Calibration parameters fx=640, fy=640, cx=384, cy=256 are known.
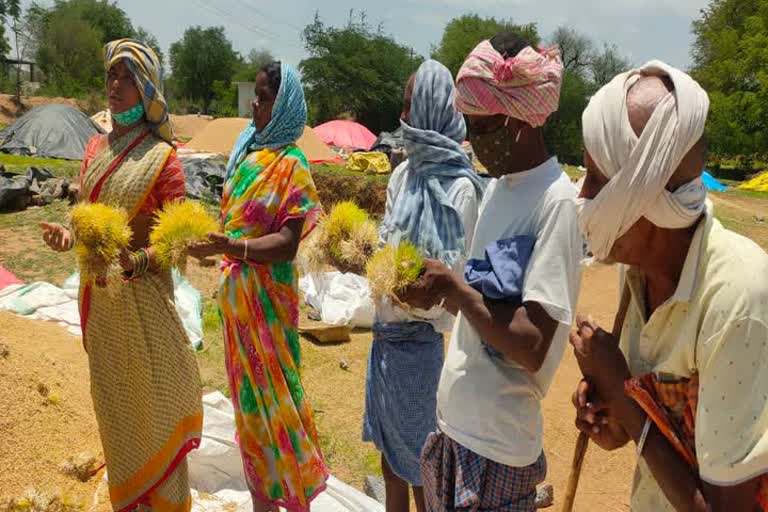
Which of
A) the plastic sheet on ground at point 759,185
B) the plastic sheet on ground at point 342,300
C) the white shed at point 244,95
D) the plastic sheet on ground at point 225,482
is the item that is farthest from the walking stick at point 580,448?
the white shed at point 244,95

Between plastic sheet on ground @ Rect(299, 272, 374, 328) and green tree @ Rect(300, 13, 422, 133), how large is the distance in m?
28.7

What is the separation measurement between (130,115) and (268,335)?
115 cm

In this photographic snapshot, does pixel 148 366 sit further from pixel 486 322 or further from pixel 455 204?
pixel 486 322

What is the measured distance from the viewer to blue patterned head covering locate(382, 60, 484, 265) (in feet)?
8.32

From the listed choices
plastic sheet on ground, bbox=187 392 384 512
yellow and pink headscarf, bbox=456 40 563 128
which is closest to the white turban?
yellow and pink headscarf, bbox=456 40 563 128

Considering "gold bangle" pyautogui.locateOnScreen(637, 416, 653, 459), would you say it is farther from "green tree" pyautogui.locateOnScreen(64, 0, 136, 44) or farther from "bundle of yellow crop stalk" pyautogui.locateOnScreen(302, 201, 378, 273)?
"green tree" pyautogui.locateOnScreen(64, 0, 136, 44)

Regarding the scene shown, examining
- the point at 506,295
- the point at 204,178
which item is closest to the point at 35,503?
the point at 506,295

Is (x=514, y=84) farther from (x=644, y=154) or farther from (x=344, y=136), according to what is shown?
(x=344, y=136)

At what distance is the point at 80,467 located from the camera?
324 cm

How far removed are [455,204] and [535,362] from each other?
99 cm

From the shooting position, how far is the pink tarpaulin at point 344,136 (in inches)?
940

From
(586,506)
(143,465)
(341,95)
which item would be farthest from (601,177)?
(341,95)

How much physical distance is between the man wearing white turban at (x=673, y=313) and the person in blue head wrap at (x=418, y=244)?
3.75 feet

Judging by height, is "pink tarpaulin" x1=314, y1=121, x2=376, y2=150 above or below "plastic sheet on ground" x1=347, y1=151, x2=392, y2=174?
above
